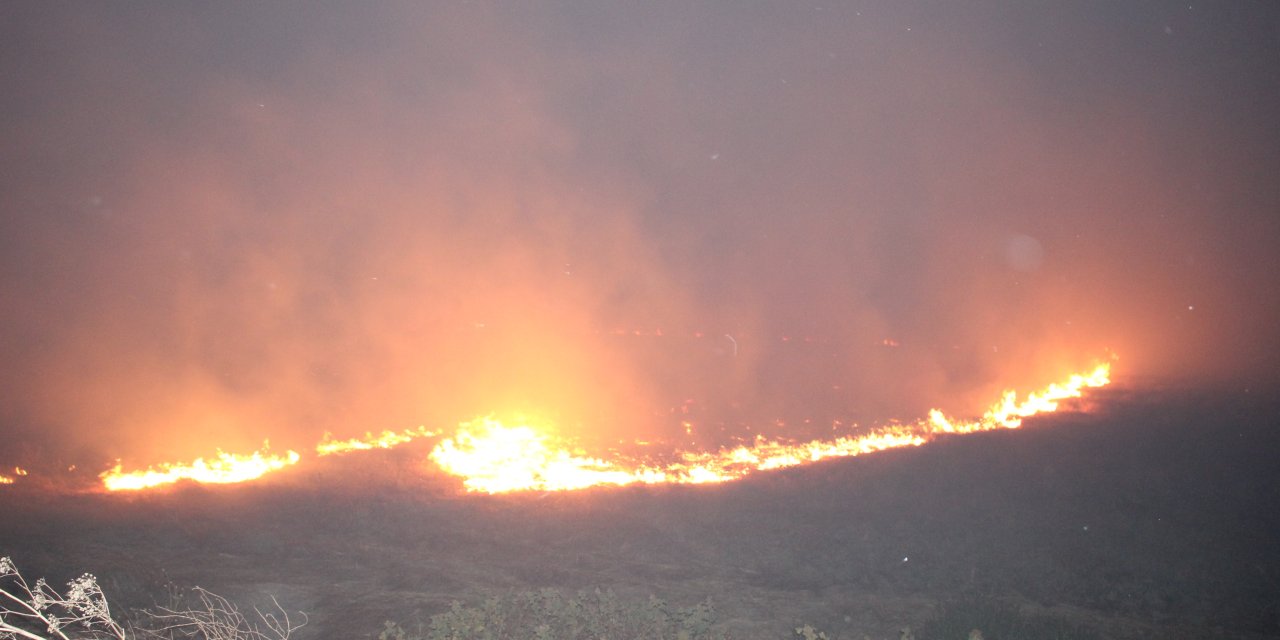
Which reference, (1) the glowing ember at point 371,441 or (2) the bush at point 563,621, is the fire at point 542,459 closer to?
(1) the glowing ember at point 371,441

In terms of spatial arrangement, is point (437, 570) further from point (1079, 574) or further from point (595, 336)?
point (595, 336)

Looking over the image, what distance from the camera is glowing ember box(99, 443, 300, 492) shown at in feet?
37.6

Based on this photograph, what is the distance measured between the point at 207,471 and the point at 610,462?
6.63 meters

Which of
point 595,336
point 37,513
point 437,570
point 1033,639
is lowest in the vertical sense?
point 1033,639

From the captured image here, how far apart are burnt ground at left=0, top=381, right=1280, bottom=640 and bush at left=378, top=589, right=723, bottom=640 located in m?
0.81

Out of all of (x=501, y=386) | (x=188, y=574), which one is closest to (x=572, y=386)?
(x=501, y=386)

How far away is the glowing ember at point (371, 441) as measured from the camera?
1349 centimetres

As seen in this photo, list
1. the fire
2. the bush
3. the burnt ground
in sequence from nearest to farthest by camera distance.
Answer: the bush → the burnt ground → the fire

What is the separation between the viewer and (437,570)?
8445 millimetres

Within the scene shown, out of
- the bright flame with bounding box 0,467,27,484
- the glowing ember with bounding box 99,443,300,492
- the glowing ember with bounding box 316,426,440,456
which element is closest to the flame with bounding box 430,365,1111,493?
the glowing ember with bounding box 316,426,440,456

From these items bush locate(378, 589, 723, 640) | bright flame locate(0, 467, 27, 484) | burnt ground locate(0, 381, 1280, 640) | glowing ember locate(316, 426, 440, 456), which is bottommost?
bush locate(378, 589, 723, 640)

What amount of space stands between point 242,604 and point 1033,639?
24.2 feet

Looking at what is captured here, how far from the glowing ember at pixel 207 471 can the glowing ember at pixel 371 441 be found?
671 millimetres

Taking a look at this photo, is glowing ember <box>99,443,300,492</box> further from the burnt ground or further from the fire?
the burnt ground
